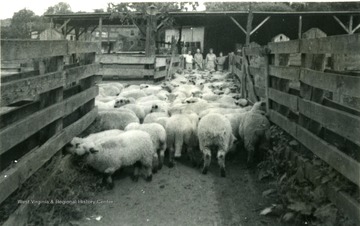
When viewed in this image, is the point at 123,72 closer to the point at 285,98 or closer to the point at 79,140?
the point at 79,140

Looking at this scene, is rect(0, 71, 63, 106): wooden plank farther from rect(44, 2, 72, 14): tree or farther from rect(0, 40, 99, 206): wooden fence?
rect(44, 2, 72, 14): tree

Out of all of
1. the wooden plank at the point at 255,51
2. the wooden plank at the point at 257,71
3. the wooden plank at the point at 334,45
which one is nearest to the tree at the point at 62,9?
the wooden plank at the point at 255,51

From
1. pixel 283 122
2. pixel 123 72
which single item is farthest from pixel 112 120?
pixel 123 72

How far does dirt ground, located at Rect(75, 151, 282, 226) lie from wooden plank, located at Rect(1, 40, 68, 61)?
196cm

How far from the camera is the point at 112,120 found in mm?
7504

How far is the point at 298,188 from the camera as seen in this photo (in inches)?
184

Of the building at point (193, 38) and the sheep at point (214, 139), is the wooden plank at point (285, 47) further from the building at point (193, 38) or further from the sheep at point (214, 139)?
the building at point (193, 38)

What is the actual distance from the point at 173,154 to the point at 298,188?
102 inches

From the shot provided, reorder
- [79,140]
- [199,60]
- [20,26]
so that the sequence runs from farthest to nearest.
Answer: [20,26], [199,60], [79,140]

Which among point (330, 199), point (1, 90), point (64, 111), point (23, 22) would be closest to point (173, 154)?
point (64, 111)

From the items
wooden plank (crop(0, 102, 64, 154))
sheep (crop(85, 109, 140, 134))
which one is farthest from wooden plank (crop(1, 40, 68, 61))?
sheep (crop(85, 109, 140, 134))

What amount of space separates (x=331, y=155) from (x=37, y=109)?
11.9 ft

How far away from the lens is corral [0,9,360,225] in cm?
394

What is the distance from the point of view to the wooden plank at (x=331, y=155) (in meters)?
3.65
